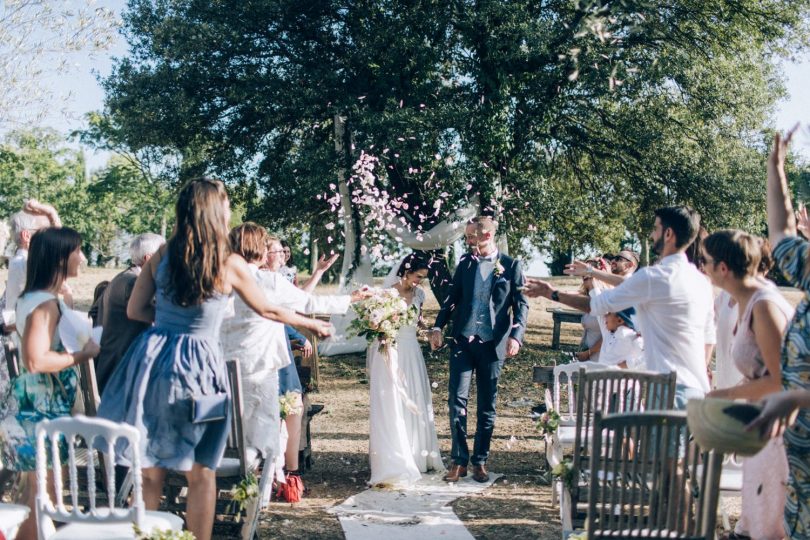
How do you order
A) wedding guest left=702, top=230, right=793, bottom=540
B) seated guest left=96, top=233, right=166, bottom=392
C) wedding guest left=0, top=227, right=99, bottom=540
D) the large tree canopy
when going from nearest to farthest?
1. wedding guest left=702, top=230, right=793, bottom=540
2. wedding guest left=0, top=227, right=99, bottom=540
3. seated guest left=96, top=233, right=166, bottom=392
4. the large tree canopy

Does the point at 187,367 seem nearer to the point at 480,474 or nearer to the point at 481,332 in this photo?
the point at 481,332

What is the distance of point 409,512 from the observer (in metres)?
5.68

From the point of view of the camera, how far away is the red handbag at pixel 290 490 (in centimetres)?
585

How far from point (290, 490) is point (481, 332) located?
191 centimetres

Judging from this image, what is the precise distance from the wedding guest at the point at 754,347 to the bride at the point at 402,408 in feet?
9.35

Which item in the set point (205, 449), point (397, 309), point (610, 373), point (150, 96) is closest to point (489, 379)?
point (397, 309)

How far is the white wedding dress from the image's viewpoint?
6301 mm

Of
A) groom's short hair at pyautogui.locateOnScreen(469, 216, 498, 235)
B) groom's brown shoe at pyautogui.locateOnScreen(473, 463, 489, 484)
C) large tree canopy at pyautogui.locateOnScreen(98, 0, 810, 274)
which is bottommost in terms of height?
groom's brown shoe at pyautogui.locateOnScreen(473, 463, 489, 484)

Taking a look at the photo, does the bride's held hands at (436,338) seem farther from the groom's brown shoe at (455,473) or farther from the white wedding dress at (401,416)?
the groom's brown shoe at (455,473)

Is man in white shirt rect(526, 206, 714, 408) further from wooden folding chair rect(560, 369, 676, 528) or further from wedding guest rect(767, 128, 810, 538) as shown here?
wedding guest rect(767, 128, 810, 538)

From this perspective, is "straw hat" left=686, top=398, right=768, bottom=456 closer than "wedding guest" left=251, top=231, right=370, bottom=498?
Yes

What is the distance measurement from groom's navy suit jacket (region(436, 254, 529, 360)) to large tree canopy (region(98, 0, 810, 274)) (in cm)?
522

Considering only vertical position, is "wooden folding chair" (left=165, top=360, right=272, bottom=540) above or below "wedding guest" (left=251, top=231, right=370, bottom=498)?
below

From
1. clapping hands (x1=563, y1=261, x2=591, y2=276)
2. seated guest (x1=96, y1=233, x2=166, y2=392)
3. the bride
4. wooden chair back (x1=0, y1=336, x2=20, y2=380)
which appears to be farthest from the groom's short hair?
wooden chair back (x1=0, y1=336, x2=20, y2=380)
